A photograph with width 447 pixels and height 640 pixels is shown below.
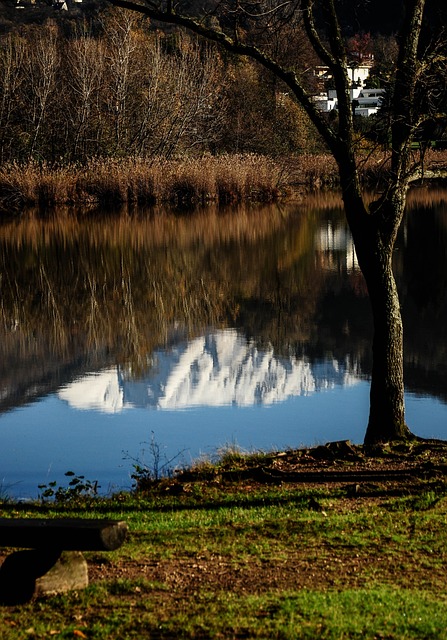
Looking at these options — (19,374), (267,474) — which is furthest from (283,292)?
(267,474)

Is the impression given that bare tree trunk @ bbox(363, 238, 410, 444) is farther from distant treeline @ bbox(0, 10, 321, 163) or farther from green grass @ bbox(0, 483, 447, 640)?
distant treeline @ bbox(0, 10, 321, 163)

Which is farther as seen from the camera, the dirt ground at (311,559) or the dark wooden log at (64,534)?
the dirt ground at (311,559)

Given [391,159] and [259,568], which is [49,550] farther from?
[391,159]

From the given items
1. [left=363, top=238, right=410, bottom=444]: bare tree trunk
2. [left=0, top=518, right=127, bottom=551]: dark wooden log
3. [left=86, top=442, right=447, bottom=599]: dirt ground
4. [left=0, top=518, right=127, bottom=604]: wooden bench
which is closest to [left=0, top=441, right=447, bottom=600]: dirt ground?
[left=86, top=442, right=447, bottom=599]: dirt ground

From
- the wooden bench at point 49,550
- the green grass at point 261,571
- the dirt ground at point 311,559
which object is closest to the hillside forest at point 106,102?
the dirt ground at point 311,559

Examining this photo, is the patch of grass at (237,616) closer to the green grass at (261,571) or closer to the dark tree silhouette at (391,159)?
the green grass at (261,571)

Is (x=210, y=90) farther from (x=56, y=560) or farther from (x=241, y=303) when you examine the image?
(x=56, y=560)

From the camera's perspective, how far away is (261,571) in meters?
6.16

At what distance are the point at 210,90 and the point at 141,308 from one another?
35.6m

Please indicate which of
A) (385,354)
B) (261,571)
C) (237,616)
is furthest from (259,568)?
(385,354)

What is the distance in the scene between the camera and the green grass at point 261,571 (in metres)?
5.15

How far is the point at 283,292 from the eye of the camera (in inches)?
910

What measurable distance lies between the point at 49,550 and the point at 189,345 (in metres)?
12.3

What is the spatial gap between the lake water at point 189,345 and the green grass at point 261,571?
98.4 inches
